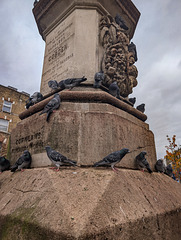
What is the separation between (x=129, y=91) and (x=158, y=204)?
269 cm

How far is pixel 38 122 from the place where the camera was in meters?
2.83

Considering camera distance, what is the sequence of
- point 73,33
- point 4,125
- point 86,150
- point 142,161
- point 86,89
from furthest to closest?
1. point 4,125
2. point 73,33
3. point 86,89
4. point 142,161
5. point 86,150

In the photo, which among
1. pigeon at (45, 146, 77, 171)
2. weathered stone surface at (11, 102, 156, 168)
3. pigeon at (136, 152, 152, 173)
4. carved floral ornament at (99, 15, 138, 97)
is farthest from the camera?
carved floral ornament at (99, 15, 138, 97)

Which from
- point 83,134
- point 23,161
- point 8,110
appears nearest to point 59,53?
point 83,134

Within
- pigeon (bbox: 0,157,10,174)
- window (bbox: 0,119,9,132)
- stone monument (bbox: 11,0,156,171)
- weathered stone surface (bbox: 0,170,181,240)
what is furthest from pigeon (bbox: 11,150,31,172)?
window (bbox: 0,119,9,132)

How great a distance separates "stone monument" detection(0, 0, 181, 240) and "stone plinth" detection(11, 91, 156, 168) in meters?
0.01

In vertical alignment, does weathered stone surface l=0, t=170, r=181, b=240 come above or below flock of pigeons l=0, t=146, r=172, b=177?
below

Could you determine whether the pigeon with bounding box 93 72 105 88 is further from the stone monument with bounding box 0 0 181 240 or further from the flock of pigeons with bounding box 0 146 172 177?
the flock of pigeons with bounding box 0 146 172 177

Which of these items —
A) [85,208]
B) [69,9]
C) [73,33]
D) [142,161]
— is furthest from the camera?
[69,9]

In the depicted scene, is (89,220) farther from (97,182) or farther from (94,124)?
(94,124)

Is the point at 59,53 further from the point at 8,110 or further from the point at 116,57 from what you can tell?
the point at 8,110

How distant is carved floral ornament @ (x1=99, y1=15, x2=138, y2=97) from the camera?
3629 millimetres

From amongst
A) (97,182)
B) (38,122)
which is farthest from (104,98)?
(97,182)

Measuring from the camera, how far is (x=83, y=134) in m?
2.43
